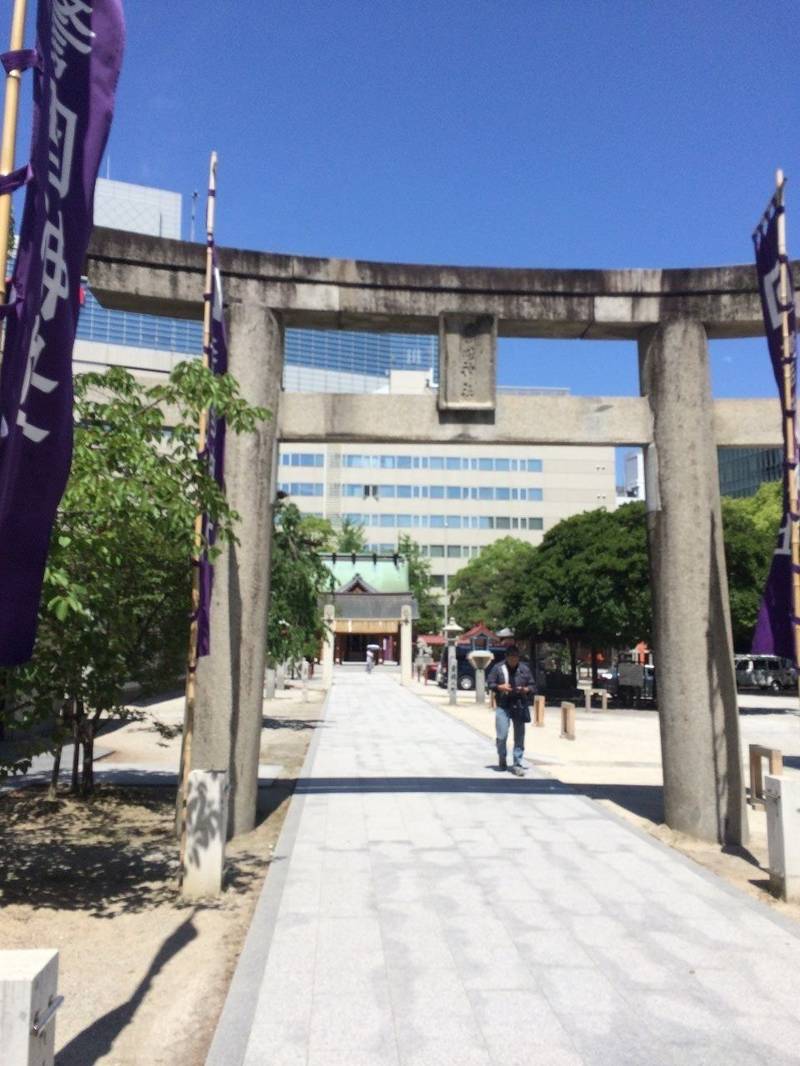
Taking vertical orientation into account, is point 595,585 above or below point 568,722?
above

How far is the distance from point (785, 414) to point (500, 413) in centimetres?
291

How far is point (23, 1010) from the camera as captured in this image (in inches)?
99.3

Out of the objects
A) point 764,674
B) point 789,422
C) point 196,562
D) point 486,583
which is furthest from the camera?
point 486,583

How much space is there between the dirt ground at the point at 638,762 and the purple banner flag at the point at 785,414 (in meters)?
2.03

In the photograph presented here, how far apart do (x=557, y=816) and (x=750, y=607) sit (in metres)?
22.3

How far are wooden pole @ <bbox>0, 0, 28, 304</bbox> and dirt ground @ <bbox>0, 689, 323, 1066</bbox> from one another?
12.1 feet

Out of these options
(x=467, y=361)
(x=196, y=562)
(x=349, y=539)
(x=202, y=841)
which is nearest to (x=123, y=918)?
(x=202, y=841)

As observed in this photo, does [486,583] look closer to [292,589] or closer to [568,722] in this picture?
[568,722]

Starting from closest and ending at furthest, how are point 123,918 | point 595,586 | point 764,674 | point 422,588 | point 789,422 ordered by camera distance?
point 123,918 → point 789,422 → point 595,586 → point 764,674 → point 422,588

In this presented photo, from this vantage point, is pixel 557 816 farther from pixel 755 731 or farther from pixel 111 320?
pixel 111 320

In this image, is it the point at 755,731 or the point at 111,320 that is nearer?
the point at 755,731

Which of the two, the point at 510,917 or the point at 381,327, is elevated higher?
the point at 381,327

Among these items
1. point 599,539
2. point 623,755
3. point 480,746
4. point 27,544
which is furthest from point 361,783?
point 599,539

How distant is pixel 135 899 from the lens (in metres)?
6.22
